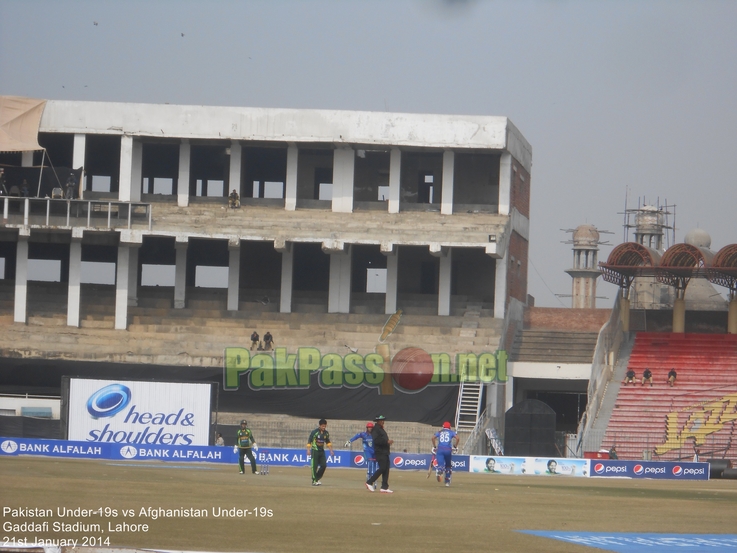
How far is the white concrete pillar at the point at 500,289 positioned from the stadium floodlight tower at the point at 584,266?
151 feet

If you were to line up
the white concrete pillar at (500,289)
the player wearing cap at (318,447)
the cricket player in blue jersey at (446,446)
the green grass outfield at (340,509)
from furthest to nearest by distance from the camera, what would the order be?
the white concrete pillar at (500,289), the cricket player in blue jersey at (446,446), the player wearing cap at (318,447), the green grass outfield at (340,509)

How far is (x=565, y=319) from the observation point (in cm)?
6431

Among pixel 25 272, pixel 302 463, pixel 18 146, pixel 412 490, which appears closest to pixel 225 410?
pixel 302 463

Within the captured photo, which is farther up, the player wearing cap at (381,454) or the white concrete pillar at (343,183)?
the white concrete pillar at (343,183)

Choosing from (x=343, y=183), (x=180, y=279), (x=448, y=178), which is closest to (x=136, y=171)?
(x=180, y=279)

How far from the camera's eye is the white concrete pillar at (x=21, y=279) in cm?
5341

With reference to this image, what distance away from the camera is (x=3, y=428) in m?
43.6

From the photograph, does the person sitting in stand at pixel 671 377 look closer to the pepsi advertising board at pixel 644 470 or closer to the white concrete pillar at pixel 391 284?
the pepsi advertising board at pixel 644 470

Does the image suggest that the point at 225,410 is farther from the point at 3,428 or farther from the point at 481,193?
the point at 481,193

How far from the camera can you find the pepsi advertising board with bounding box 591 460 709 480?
42.2 m

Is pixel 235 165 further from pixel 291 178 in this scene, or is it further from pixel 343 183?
pixel 343 183

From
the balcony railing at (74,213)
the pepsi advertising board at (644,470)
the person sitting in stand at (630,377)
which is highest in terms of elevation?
the balcony railing at (74,213)

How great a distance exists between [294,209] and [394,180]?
534 cm

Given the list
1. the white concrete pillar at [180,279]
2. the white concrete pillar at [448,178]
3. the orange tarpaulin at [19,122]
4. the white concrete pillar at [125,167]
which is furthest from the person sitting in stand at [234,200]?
the white concrete pillar at [448,178]
